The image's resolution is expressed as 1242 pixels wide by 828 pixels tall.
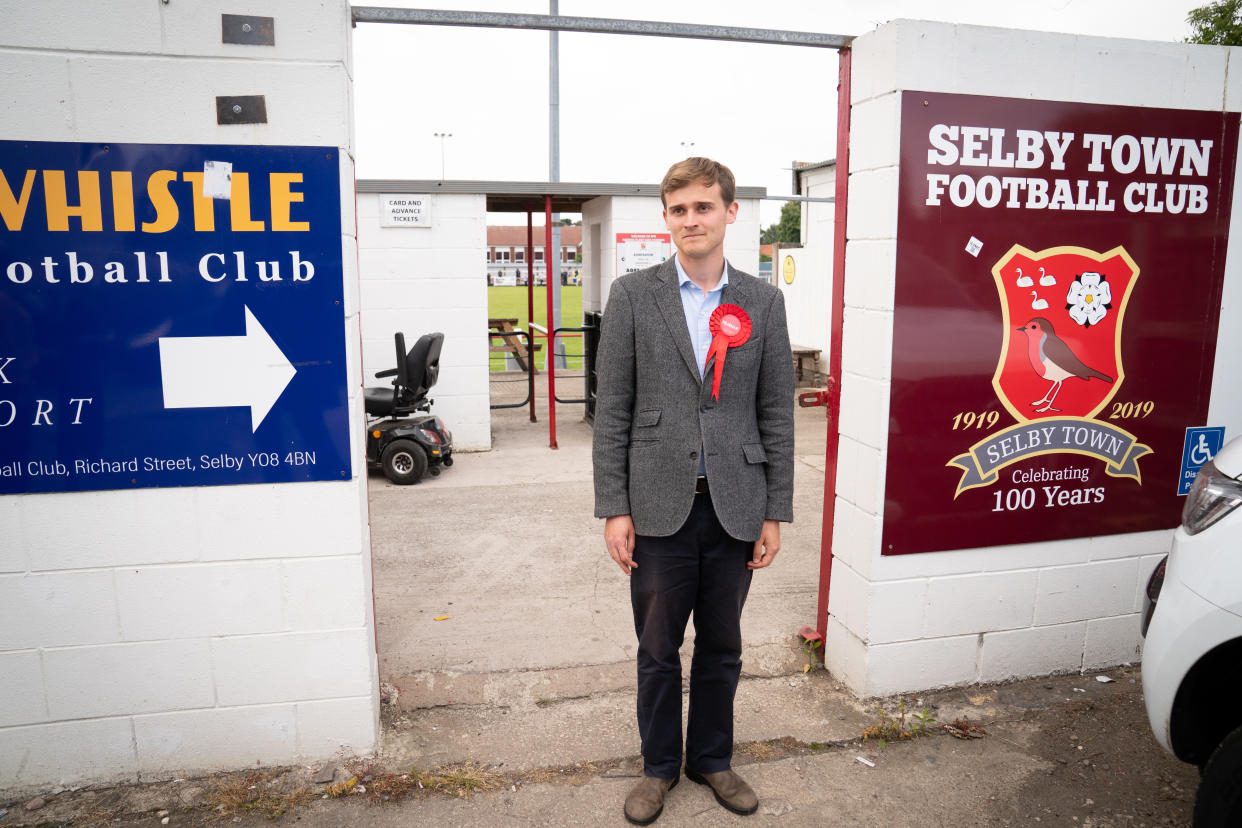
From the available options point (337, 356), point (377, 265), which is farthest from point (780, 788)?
point (377, 265)

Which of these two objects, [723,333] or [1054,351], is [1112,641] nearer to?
[1054,351]

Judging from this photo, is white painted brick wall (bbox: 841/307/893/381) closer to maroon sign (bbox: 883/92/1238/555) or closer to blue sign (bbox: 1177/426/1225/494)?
maroon sign (bbox: 883/92/1238/555)

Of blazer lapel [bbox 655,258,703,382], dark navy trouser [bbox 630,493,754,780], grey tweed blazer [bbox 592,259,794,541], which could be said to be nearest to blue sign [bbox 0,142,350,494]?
grey tweed blazer [bbox 592,259,794,541]

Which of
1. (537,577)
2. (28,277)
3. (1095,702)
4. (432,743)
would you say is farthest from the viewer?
(537,577)

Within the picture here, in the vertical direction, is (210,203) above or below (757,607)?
above

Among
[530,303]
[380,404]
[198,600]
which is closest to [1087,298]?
[198,600]

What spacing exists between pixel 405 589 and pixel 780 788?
249 cm

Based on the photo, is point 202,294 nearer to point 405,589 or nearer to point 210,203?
point 210,203

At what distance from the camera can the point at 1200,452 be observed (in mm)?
3682

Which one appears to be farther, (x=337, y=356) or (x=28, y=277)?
(x=337, y=356)

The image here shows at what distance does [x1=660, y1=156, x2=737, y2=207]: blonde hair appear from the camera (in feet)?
8.28

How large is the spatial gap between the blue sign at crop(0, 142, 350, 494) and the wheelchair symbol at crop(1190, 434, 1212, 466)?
11.5 ft

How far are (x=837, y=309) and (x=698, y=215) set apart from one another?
1216 millimetres

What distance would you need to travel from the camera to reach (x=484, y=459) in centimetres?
796
